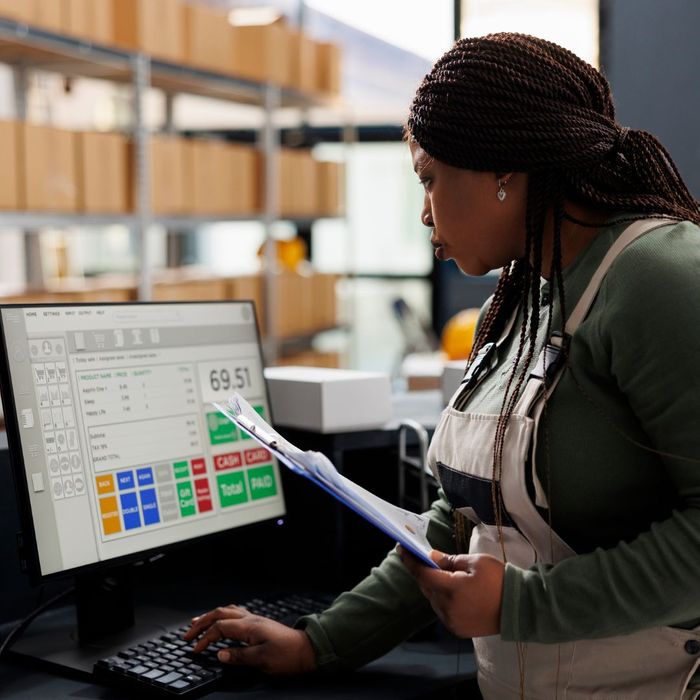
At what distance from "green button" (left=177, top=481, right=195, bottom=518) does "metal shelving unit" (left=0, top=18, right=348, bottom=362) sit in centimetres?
240

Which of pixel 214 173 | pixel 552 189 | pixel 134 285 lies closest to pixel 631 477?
pixel 552 189

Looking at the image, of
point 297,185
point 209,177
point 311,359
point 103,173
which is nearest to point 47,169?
point 103,173

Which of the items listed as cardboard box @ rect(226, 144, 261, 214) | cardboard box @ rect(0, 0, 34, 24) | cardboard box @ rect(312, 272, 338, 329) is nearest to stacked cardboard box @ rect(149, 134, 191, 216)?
cardboard box @ rect(226, 144, 261, 214)

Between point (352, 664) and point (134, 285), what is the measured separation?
3.10m

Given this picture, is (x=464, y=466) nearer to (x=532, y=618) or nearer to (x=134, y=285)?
(x=532, y=618)

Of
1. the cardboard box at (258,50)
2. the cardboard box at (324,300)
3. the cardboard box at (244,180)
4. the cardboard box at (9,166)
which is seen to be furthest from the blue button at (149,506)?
the cardboard box at (324,300)

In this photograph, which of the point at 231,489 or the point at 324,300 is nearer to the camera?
the point at 231,489

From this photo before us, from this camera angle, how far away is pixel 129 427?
49.8 inches

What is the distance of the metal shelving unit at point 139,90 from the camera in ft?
11.8

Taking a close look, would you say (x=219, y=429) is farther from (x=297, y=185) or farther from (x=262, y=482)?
(x=297, y=185)

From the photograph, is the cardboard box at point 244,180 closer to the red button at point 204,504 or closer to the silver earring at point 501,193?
the red button at point 204,504

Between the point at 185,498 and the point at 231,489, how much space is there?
0.27 ft

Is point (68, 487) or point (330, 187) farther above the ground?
point (330, 187)

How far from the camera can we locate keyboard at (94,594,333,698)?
111 centimetres
